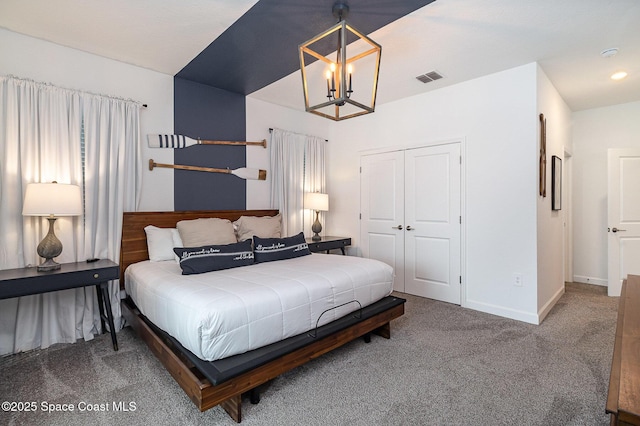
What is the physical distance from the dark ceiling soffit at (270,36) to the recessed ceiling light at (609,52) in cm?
196

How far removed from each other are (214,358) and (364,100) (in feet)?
11.9

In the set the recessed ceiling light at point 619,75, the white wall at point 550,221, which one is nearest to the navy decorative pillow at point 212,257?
the white wall at point 550,221

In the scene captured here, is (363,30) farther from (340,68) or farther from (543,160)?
(543,160)

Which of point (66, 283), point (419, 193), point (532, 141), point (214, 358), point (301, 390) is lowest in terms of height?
point (301, 390)

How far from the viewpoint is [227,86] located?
3729mm

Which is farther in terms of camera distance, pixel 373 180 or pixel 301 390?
pixel 373 180

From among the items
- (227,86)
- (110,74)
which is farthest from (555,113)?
(110,74)

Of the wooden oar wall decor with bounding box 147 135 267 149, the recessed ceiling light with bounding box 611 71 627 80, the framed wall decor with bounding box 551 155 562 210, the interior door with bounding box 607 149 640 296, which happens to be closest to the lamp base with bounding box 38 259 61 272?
the wooden oar wall decor with bounding box 147 135 267 149

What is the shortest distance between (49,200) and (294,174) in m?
2.82

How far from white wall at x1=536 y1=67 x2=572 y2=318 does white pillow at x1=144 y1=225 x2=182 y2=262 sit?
3648mm

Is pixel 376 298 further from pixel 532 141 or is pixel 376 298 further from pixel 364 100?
pixel 364 100

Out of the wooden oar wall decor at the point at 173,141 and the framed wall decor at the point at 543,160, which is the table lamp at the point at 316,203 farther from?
the framed wall decor at the point at 543,160

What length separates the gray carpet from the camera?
69.7 inches

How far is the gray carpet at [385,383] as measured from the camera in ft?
5.81
